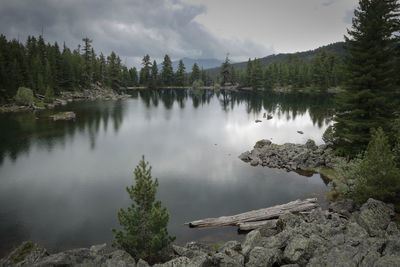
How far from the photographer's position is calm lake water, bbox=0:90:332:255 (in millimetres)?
19656

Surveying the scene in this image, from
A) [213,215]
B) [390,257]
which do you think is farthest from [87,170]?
[390,257]

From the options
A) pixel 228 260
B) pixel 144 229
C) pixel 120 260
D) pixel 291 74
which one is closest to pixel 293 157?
pixel 228 260

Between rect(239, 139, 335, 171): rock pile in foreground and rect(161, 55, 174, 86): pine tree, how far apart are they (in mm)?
146251

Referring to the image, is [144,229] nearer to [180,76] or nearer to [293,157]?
[293,157]

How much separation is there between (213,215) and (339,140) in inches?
919

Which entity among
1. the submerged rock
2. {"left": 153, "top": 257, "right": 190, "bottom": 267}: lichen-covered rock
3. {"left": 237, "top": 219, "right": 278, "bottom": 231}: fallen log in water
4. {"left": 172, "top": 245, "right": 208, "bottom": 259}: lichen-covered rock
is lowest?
{"left": 237, "top": 219, "right": 278, "bottom": 231}: fallen log in water

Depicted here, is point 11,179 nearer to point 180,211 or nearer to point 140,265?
point 180,211

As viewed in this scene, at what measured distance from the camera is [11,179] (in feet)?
91.1

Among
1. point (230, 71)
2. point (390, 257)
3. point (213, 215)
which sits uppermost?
point (230, 71)

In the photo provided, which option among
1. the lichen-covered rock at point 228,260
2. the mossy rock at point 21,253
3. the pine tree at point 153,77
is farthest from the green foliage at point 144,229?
the pine tree at point 153,77

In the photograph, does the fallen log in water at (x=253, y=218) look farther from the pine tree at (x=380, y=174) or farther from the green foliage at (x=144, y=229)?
the green foliage at (x=144, y=229)

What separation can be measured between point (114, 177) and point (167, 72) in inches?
6134

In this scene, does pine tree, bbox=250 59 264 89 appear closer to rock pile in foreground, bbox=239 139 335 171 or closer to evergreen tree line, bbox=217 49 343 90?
evergreen tree line, bbox=217 49 343 90

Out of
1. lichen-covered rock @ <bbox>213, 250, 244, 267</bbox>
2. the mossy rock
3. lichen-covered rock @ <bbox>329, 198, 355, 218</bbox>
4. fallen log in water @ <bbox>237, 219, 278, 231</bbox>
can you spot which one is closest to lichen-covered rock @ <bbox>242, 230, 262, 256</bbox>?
lichen-covered rock @ <bbox>213, 250, 244, 267</bbox>
